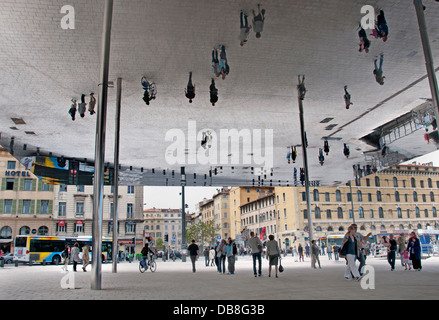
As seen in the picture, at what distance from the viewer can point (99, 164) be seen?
9.69 m

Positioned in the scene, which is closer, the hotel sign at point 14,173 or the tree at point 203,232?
the hotel sign at point 14,173

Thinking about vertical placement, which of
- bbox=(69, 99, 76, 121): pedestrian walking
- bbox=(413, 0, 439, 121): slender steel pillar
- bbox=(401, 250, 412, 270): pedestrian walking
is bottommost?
bbox=(401, 250, 412, 270): pedestrian walking

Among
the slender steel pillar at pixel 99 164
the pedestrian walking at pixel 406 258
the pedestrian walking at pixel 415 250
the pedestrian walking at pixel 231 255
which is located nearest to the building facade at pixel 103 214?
the pedestrian walking at pixel 231 255

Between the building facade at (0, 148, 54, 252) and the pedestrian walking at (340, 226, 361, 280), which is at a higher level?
the building facade at (0, 148, 54, 252)

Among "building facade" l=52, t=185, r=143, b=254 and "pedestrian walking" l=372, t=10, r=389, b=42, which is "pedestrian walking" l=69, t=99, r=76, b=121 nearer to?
"pedestrian walking" l=372, t=10, r=389, b=42

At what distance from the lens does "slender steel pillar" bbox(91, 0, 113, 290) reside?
30.5ft

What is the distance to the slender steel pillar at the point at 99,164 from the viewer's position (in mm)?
9305

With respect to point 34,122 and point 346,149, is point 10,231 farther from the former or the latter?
point 346,149

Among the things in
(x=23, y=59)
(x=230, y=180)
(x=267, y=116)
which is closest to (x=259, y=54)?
(x=267, y=116)

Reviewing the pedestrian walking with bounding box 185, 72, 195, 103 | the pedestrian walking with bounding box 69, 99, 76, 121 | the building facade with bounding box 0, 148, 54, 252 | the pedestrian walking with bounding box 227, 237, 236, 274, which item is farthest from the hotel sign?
the pedestrian walking with bounding box 227, 237, 236, 274

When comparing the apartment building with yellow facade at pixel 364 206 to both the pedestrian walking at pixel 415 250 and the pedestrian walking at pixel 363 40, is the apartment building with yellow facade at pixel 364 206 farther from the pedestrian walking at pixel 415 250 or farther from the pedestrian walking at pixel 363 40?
the pedestrian walking at pixel 363 40

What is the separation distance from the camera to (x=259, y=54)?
14.0 meters

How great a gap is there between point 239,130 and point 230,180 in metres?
12.4

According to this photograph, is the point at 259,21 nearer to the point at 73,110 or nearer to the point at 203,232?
the point at 73,110
